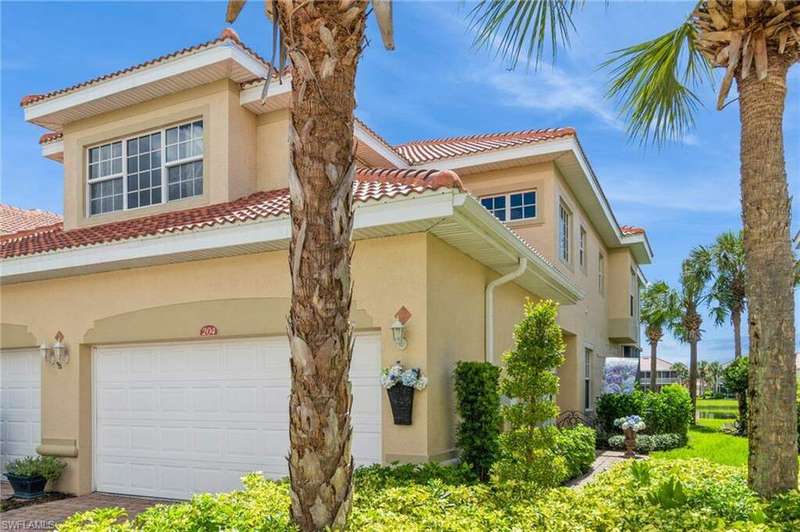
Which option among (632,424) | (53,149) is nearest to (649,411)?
(632,424)

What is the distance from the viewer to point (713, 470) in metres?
7.79

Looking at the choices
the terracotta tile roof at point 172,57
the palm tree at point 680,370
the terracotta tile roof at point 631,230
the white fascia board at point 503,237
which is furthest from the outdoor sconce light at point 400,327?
the palm tree at point 680,370

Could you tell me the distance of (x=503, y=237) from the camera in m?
9.52

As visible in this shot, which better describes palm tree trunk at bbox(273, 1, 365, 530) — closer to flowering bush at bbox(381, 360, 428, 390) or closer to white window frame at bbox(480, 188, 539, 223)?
flowering bush at bbox(381, 360, 428, 390)

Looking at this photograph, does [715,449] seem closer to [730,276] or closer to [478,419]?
[478,419]

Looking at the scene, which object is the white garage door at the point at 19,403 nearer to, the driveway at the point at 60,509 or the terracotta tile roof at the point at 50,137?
the driveway at the point at 60,509

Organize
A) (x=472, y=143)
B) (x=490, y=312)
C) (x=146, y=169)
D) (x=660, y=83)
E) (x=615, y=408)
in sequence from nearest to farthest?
(x=660, y=83) → (x=490, y=312) → (x=146, y=169) → (x=472, y=143) → (x=615, y=408)

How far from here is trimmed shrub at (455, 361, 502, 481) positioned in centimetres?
915

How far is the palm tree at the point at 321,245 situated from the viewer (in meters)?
4.49

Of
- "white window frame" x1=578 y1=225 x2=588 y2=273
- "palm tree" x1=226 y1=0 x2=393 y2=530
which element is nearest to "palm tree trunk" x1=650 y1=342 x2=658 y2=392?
"white window frame" x1=578 y1=225 x2=588 y2=273

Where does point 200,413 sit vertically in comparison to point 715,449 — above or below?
above

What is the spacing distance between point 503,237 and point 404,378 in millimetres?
2634

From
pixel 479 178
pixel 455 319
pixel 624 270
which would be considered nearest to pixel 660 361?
pixel 624 270

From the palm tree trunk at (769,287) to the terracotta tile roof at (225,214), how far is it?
324 centimetres
